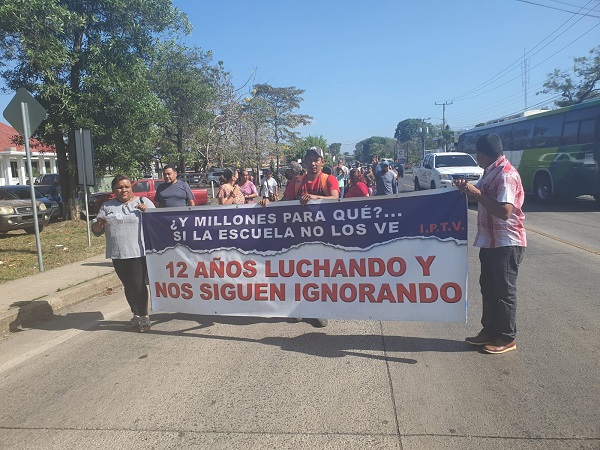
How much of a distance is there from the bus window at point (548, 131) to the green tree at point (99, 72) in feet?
43.9

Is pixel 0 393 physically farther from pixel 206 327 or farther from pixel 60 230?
pixel 60 230

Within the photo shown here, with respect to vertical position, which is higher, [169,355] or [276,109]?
[276,109]

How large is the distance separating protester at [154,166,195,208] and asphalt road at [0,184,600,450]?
5.55 ft

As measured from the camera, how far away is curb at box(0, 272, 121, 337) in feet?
18.6

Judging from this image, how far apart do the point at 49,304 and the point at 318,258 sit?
3.95m

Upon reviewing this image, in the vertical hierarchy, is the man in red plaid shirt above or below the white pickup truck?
below

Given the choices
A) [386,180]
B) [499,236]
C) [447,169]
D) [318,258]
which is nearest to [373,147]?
[447,169]

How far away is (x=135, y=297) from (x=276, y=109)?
186 ft

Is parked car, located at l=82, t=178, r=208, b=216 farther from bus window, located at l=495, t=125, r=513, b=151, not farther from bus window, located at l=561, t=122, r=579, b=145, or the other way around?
bus window, located at l=561, t=122, r=579, b=145

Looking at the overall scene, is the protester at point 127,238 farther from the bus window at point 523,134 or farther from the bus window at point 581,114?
the bus window at point 523,134

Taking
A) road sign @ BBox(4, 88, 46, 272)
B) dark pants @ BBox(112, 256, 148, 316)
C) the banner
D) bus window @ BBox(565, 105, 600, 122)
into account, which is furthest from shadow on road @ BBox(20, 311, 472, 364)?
bus window @ BBox(565, 105, 600, 122)

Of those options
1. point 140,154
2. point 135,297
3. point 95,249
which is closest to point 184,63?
point 140,154

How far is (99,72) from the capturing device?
1298 centimetres

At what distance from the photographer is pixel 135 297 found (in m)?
5.19
